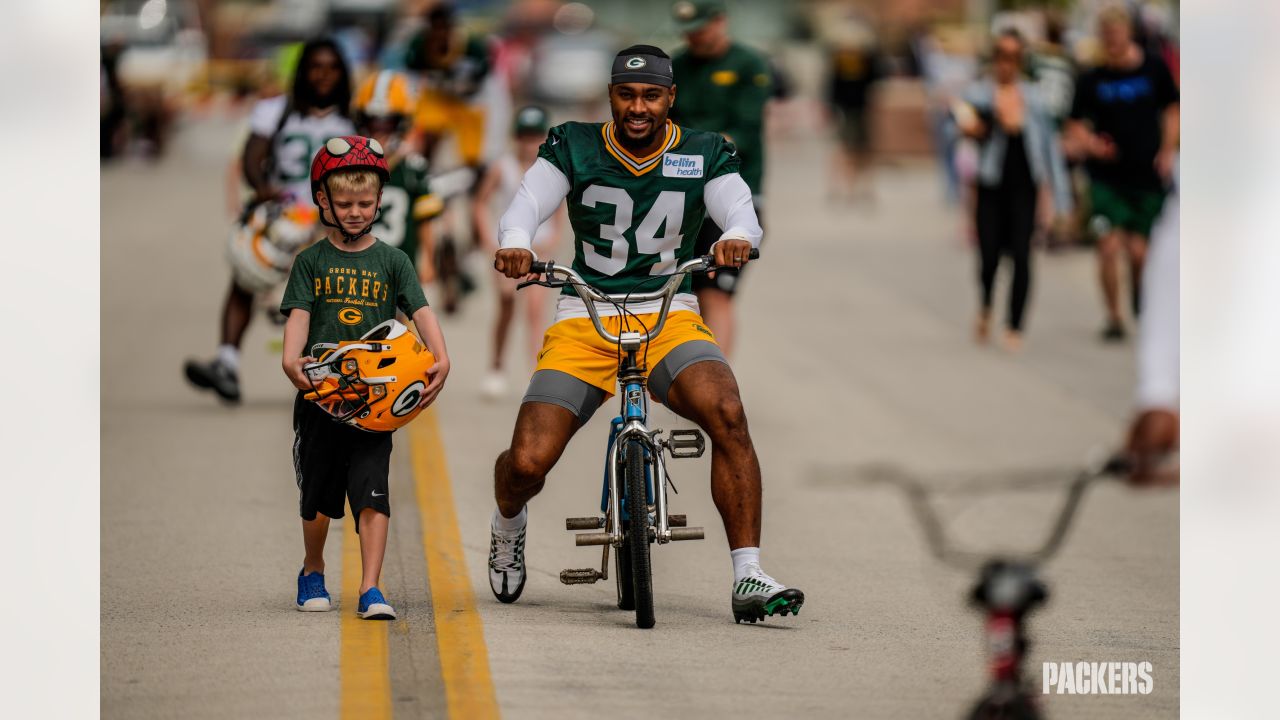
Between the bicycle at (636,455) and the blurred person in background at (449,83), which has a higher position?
the blurred person in background at (449,83)

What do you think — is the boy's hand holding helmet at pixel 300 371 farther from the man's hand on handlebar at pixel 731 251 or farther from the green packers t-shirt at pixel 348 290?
the man's hand on handlebar at pixel 731 251

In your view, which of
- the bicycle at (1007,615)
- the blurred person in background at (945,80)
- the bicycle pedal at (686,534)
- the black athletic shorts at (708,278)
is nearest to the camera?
the bicycle at (1007,615)

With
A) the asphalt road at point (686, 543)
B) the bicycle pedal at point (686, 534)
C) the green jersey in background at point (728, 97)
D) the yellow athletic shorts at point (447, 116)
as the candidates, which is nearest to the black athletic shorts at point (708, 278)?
the green jersey in background at point (728, 97)

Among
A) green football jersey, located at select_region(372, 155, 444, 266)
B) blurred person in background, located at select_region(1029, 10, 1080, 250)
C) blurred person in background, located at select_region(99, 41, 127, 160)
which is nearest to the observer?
green football jersey, located at select_region(372, 155, 444, 266)

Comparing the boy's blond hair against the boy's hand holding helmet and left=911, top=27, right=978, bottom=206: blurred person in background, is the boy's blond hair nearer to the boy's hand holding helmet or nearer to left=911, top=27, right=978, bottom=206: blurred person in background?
the boy's hand holding helmet

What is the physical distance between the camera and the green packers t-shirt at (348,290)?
762cm

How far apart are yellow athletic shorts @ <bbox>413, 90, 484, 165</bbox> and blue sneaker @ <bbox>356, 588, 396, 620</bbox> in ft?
28.7

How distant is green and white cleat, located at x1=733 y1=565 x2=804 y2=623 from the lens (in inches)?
300

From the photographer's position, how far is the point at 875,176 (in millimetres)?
32219

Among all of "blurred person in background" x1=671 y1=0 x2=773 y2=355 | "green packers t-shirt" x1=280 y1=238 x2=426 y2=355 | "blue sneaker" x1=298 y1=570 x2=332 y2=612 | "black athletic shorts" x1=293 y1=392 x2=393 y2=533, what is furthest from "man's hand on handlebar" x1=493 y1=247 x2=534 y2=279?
"blurred person in background" x1=671 y1=0 x2=773 y2=355

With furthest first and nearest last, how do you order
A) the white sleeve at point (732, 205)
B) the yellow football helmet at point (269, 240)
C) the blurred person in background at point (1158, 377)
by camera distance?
the yellow football helmet at point (269, 240), the white sleeve at point (732, 205), the blurred person in background at point (1158, 377)

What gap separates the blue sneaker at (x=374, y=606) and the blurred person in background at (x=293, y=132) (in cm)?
436

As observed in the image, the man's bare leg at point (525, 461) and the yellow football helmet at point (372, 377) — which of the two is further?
the man's bare leg at point (525, 461)

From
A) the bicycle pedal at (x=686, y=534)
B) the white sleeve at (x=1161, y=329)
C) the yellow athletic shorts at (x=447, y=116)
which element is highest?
the yellow athletic shorts at (x=447, y=116)
